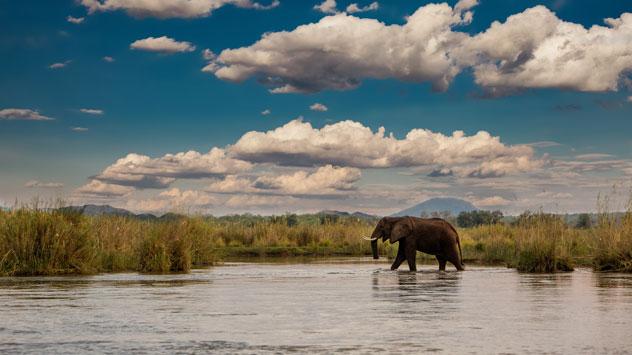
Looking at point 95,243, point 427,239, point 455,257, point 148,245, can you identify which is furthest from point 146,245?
point 455,257

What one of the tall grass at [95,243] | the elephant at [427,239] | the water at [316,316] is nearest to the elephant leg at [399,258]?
the elephant at [427,239]

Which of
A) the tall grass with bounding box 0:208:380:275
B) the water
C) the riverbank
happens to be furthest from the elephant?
the tall grass with bounding box 0:208:380:275

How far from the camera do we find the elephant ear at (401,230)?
Result: 27.4 meters

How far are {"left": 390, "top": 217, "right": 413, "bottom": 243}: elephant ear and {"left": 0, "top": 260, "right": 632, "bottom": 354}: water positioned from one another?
5.98 meters

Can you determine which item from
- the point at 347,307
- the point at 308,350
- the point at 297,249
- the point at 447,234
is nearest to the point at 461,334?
the point at 308,350

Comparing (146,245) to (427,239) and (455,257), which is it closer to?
(427,239)

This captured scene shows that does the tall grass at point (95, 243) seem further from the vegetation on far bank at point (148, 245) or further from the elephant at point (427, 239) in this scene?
the elephant at point (427, 239)

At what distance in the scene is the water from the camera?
9.79 metres

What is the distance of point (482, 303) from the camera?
49.2 ft

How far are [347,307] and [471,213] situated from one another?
112 metres

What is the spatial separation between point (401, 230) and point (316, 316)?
14922mm

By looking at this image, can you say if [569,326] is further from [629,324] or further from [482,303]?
[482,303]

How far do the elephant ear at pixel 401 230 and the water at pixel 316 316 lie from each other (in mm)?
5980

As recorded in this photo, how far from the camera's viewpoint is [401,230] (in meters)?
27.4
